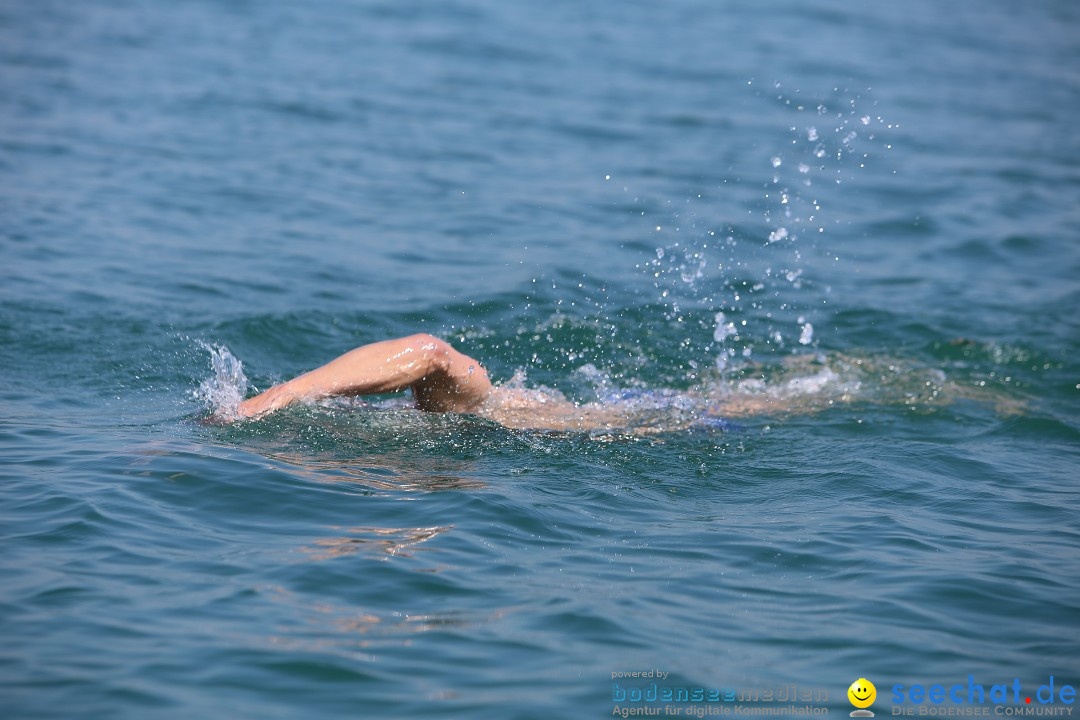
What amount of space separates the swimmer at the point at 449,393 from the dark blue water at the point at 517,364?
0.18m

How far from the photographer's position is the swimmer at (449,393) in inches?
231

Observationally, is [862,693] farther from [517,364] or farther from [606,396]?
[517,364]

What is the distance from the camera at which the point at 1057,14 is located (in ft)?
81.2

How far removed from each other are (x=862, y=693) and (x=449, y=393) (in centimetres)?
288

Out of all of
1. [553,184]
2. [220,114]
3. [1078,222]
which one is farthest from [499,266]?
[1078,222]

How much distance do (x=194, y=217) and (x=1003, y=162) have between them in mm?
10238

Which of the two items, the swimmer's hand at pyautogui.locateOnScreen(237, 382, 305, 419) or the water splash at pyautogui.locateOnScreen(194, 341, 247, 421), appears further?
the water splash at pyautogui.locateOnScreen(194, 341, 247, 421)

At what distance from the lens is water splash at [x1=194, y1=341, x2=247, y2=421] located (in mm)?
6254

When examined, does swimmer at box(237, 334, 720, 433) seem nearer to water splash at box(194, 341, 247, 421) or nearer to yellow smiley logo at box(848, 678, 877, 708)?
water splash at box(194, 341, 247, 421)

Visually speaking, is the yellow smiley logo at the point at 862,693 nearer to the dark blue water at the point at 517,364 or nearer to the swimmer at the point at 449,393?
the dark blue water at the point at 517,364

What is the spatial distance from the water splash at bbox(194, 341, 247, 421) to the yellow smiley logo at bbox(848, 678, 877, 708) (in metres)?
3.44

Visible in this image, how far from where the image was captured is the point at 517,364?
8320 millimetres

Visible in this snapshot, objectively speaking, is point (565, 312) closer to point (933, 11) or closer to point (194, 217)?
point (194, 217)

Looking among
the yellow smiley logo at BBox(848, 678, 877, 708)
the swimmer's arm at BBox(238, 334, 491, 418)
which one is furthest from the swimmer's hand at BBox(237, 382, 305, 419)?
the yellow smiley logo at BBox(848, 678, 877, 708)
